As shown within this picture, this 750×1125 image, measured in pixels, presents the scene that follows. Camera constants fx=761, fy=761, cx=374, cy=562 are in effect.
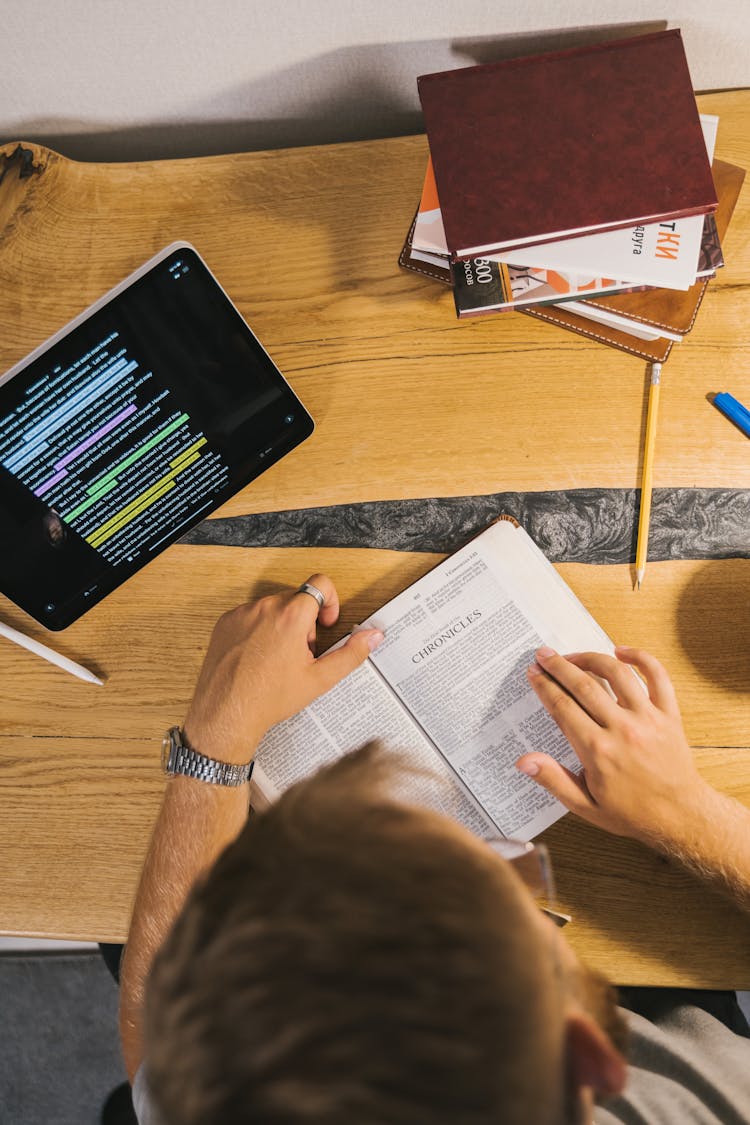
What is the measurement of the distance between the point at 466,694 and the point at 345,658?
5.3 inches

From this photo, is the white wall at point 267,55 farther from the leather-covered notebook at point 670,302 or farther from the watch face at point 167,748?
the watch face at point 167,748

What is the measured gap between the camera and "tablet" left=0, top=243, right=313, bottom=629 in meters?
0.73

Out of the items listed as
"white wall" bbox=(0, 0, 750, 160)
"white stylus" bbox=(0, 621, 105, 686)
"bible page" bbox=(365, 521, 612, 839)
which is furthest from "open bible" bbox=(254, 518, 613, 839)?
"white wall" bbox=(0, 0, 750, 160)

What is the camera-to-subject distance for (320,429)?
0.86 metres

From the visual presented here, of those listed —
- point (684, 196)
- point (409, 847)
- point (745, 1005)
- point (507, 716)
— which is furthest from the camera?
point (745, 1005)

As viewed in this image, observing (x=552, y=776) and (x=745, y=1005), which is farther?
(x=745, y=1005)

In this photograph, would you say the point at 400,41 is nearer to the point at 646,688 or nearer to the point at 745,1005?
the point at 646,688

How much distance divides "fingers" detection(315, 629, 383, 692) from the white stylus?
0.88 ft

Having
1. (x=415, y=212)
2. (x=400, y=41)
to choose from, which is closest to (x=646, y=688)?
(x=415, y=212)

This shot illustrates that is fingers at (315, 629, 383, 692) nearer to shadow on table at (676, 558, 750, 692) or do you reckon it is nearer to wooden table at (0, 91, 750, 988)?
wooden table at (0, 91, 750, 988)

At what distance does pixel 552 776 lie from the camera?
2.51 ft

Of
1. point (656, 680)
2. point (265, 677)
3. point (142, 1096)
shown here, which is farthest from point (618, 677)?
point (142, 1096)

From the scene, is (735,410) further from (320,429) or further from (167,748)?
(167,748)

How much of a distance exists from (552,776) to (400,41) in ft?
2.55
